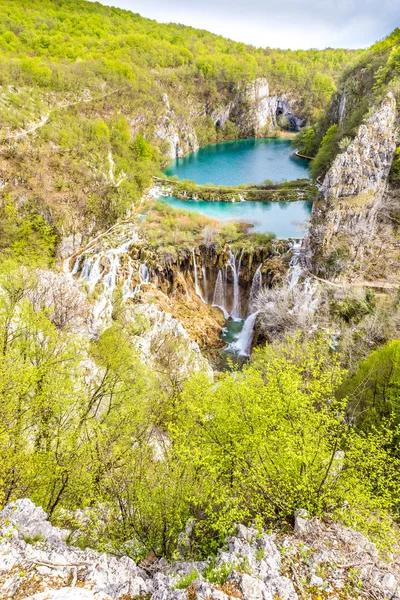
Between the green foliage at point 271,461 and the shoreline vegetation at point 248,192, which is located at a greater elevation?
the shoreline vegetation at point 248,192

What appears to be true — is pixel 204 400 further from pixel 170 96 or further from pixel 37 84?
pixel 170 96

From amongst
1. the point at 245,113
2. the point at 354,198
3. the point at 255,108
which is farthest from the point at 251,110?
the point at 354,198

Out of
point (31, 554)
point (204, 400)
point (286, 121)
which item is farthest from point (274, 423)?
point (286, 121)

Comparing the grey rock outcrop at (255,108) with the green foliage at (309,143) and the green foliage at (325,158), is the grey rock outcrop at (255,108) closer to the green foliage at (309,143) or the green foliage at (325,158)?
the green foliage at (309,143)

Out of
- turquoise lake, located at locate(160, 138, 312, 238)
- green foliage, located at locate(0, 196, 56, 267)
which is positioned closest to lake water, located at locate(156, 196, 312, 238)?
turquoise lake, located at locate(160, 138, 312, 238)

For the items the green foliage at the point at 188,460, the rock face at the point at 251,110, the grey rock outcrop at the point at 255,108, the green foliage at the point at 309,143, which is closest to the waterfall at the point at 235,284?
the green foliage at the point at 188,460

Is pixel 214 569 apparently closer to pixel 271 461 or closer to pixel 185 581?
pixel 185 581

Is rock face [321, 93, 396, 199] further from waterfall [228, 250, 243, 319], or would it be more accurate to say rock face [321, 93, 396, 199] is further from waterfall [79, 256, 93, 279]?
waterfall [79, 256, 93, 279]

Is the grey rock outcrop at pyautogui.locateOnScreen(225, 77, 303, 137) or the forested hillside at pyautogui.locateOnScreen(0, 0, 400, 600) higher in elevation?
the grey rock outcrop at pyautogui.locateOnScreen(225, 77, 303, 137)
